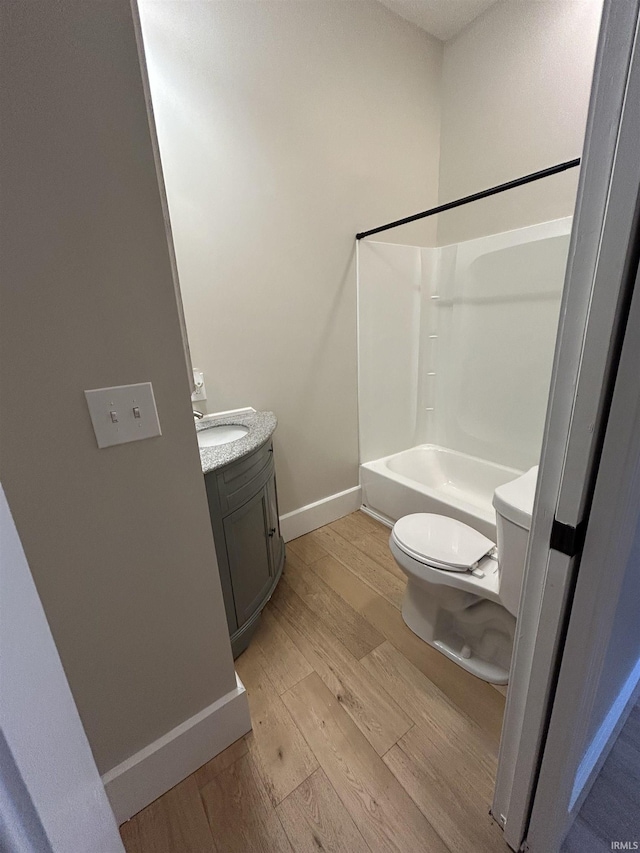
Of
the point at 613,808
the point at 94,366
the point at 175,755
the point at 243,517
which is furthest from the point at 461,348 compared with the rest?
the point at 175,755

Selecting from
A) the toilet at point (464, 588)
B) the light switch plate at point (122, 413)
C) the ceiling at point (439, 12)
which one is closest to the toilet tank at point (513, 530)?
the toilet at point (464, 588)

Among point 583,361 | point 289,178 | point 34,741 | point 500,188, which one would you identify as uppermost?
point 289,178

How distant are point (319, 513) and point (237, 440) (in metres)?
1.09

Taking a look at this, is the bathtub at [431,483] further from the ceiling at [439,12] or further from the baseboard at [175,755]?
the ceiling at [439,12]

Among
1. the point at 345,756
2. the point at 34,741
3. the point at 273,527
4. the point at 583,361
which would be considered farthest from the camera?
the point at 273,527

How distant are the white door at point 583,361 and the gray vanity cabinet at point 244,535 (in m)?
0.91

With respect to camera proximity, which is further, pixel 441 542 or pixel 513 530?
pixel 441 542

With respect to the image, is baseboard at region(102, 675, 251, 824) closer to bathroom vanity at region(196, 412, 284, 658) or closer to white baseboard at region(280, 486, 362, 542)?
bathroom vanity at region(196, 412, 284, 658)

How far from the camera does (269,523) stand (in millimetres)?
1580

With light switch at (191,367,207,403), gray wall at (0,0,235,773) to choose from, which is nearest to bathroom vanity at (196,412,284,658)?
light switch at (191,367,207,403)

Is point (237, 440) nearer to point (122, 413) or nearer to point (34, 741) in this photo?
point (122, 413)

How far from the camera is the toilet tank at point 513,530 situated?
3.34ft

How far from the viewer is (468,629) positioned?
4.65 ft

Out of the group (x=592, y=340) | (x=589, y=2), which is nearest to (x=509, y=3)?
(x=589, y=2)
